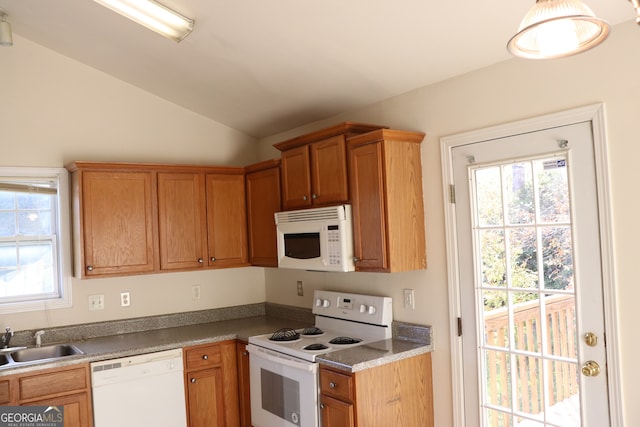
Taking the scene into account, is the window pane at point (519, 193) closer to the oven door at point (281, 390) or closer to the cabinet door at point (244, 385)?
the oven door at point (281, 390)

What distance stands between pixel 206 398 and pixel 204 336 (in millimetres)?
422

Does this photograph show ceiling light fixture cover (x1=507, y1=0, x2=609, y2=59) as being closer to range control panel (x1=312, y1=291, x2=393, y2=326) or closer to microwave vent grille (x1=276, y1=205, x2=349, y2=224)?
microwave vent grille (x1=276, y1=205, x2=349, y2=224)

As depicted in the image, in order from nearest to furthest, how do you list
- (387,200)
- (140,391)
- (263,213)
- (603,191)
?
(603,191)
(387,200)
(140,391)
(263,213)

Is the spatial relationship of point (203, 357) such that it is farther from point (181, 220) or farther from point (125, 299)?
point (181, 220)

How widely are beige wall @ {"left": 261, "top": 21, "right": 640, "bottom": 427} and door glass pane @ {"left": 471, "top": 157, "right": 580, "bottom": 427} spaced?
0.23 metres

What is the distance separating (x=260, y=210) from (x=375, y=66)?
Answer: 1517 millimetres

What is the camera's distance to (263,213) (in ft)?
12.7

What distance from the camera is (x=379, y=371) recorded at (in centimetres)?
276

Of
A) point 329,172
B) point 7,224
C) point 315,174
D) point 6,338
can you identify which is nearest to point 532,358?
point 329,172

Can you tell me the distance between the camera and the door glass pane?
236 cm

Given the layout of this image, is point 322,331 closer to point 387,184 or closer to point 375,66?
point 387,184

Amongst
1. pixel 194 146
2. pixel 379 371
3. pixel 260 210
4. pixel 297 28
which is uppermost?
pixel 297 28

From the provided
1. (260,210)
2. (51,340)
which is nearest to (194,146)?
(260,210)

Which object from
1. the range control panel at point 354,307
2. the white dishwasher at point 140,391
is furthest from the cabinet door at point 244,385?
the range control panel at point 354,307
